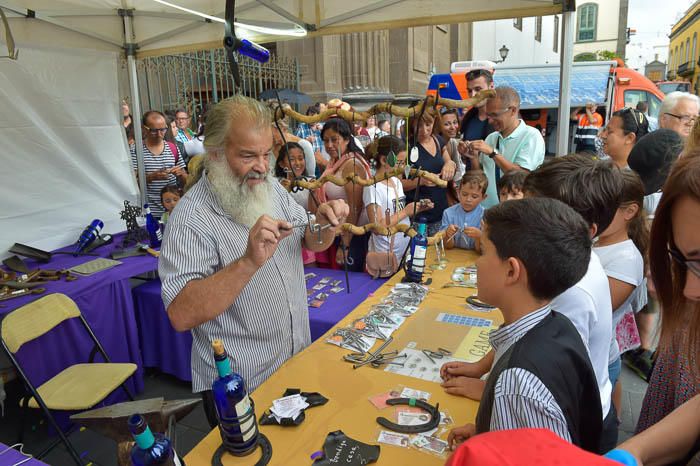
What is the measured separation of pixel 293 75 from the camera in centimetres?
1044

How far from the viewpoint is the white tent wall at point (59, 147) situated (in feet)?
11.7

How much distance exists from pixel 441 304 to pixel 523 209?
129 cm

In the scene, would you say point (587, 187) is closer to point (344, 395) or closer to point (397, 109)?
point (397, 109)

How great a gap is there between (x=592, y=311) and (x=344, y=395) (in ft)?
2.83

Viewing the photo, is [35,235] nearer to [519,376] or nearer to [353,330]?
[353,330]

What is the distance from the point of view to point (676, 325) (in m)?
1.20

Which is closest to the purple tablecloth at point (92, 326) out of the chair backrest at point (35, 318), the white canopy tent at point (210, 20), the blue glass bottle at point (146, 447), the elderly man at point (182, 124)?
the chair backrest at point (35, 318)

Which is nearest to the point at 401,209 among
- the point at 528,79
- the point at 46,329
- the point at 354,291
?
the point at 354,291

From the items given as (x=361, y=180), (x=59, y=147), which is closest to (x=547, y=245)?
(x=361, y=180)

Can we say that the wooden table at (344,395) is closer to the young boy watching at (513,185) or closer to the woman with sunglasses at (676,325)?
the woman with sunglasses at (676,325)

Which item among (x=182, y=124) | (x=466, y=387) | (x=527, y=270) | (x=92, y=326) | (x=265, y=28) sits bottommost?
(x=92, y=326)

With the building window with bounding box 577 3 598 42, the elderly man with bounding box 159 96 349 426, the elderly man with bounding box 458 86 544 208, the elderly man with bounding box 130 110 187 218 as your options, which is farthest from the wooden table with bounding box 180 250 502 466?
the building window with bounding box 577 3 598 42

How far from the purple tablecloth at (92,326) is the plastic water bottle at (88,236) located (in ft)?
0.84

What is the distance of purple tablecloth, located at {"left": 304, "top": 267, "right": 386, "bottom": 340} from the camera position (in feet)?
7.95
